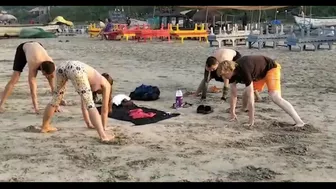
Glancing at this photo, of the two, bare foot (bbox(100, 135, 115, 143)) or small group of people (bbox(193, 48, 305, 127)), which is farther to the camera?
small group of people (bbox(193, 48, 305, 127))

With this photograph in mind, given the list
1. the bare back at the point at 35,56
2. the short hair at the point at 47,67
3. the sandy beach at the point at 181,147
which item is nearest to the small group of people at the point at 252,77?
the sandy beach at the point at 181,147

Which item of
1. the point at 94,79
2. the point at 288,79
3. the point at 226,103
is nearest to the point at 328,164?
the point at 94,79

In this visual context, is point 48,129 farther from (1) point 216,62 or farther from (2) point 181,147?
(1) point 216,62

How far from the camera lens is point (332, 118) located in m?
6.41

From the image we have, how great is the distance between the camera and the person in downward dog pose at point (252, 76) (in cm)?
563

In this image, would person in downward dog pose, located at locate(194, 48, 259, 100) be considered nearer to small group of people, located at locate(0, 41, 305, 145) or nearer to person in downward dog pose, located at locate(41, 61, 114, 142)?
small group of people, located at locate(0, 41, 305, 145)

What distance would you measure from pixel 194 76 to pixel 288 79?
7.78 ft

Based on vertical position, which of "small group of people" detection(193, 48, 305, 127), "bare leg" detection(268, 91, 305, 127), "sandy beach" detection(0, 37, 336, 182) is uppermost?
"small group of people" detection(193, 48, 305, 127)

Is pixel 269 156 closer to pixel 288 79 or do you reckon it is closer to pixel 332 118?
pixel 332 118

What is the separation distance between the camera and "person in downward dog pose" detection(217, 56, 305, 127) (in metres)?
5.63

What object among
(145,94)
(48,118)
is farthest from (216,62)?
(48,118)

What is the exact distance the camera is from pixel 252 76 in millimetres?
5984

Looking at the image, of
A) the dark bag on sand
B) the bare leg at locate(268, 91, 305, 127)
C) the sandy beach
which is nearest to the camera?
the sandy beach

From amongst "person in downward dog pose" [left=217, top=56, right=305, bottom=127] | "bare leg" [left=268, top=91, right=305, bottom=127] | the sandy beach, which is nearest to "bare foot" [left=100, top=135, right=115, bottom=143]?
the sandy beach
